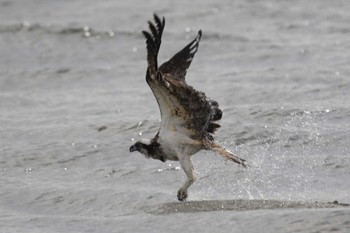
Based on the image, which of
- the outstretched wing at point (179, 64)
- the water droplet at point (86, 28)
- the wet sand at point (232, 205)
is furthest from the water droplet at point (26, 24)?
the wet sand at point (232, 205)

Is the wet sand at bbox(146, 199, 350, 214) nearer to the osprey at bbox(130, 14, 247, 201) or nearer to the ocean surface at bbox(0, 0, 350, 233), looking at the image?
the ocean surface at bbox(0, 0, 350, 233)

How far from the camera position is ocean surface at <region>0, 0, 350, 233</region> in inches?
373

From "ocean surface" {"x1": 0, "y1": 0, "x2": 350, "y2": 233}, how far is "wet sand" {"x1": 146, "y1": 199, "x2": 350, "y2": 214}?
0.08ft

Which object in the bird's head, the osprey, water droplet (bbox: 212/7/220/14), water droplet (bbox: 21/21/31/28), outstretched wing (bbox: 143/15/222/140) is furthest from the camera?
water droplet (bbox: 21/21/31/28)

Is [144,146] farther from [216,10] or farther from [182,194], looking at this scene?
[216,10]

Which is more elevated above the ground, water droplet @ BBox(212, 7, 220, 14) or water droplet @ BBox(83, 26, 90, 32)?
water droplet @ BBox(212, 7, 220, 14)

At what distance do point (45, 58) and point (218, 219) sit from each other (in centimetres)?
1030

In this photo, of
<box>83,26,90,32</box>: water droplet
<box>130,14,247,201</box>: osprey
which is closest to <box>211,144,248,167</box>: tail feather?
<box>130,14,247,201</box>: osprey

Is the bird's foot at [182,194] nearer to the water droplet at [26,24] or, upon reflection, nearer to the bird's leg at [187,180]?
the bird's leg at [187,180]

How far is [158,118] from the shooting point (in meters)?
13.3

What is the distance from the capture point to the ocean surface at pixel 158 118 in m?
9.48

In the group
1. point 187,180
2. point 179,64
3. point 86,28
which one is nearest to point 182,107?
point 187,180

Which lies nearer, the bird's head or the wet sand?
the wet sand

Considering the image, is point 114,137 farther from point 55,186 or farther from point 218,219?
point 218,219
